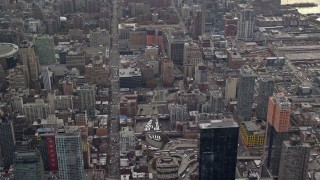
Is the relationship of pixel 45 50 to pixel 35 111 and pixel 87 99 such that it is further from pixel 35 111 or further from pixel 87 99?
pixel 35 111

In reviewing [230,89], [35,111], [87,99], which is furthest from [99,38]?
[230,89]

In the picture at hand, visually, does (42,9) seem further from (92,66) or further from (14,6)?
(92,66)

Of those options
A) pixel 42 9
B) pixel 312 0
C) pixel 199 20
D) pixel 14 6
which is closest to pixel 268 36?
pixel 199 20

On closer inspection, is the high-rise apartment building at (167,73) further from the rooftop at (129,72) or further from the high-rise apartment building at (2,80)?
the high-rise apartment building at (2,80)

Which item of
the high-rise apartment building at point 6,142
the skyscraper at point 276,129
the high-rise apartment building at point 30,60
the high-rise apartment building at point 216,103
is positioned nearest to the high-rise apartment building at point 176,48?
the high-rise apartment building at point 216,103

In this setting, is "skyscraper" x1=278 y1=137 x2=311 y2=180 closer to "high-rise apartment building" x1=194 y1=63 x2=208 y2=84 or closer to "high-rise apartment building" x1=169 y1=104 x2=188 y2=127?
"high-rise apartment building" x1=169 y1=104 x2=188 y2=127

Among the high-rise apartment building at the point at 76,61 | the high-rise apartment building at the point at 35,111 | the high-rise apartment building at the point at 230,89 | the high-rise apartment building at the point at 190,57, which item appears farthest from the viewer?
the high-rise apartment building at the point at 76,61
